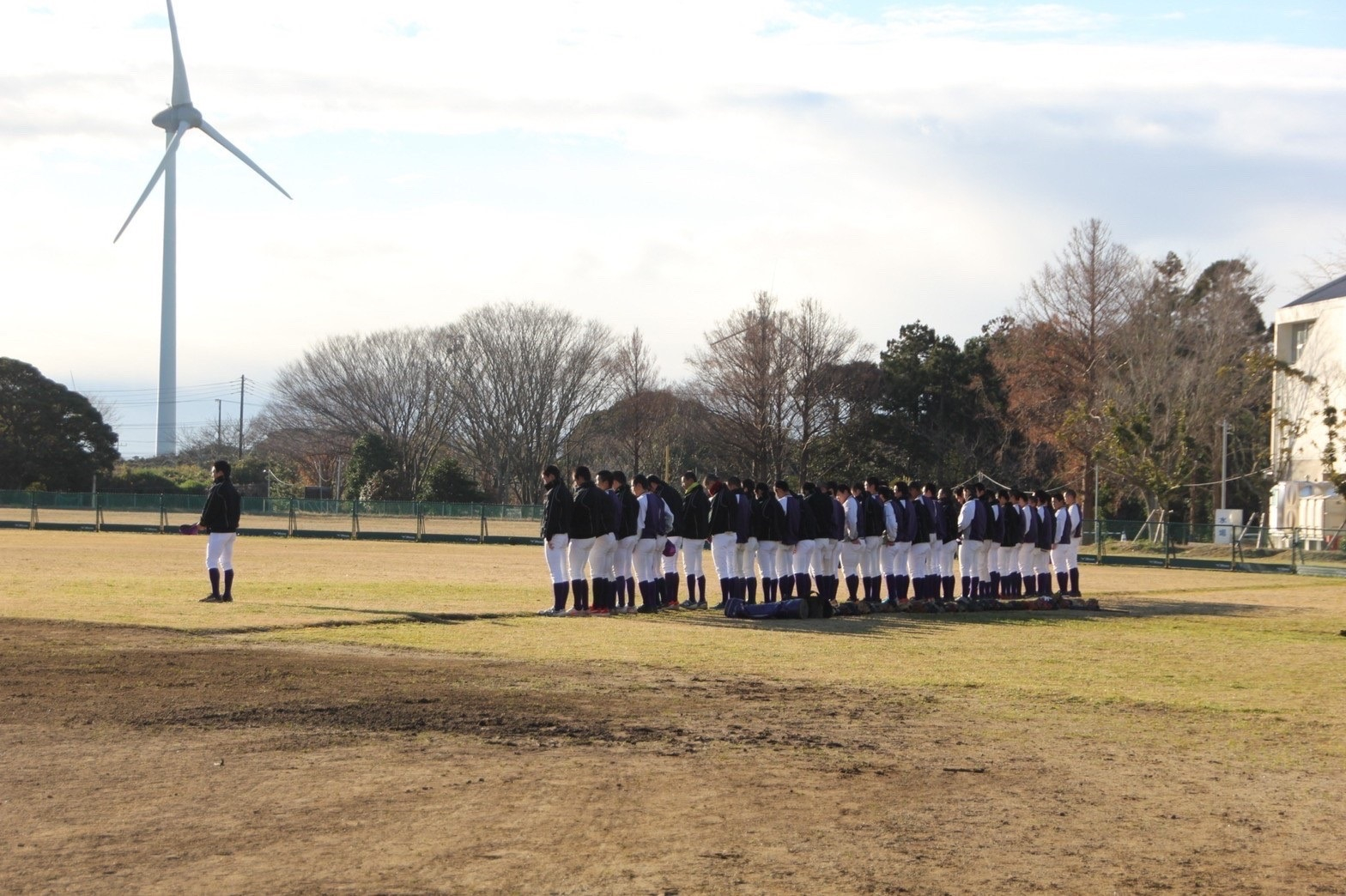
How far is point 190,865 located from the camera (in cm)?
573

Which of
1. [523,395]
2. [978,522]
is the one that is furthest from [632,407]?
[978,522]

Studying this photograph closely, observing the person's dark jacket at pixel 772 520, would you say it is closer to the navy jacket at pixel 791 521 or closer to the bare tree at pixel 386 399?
the navy jacket at pixel 791 521

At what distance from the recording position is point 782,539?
19938mm

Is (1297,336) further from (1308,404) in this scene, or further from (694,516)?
(694,516)

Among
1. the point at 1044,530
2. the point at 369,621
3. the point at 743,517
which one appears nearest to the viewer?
the point at 369,621

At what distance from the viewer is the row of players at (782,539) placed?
18.2 m

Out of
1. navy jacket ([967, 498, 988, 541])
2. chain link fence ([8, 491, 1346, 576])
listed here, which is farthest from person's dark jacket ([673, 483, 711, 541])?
chain link fence ([8, 491, 1346, 576])

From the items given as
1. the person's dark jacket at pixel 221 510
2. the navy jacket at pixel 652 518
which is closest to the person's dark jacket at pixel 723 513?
the navy jacket at pixel 652 518

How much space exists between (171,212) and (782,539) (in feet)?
217

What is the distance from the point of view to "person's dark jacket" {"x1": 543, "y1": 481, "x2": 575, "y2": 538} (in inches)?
695

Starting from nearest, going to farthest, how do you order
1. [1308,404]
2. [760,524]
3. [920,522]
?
[760,524] → [920,522] → [1308,404]

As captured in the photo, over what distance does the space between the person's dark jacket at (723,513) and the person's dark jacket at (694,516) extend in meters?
0.78

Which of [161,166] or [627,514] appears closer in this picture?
[627,514]

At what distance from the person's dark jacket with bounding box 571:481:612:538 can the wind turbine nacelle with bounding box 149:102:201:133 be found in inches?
2254
